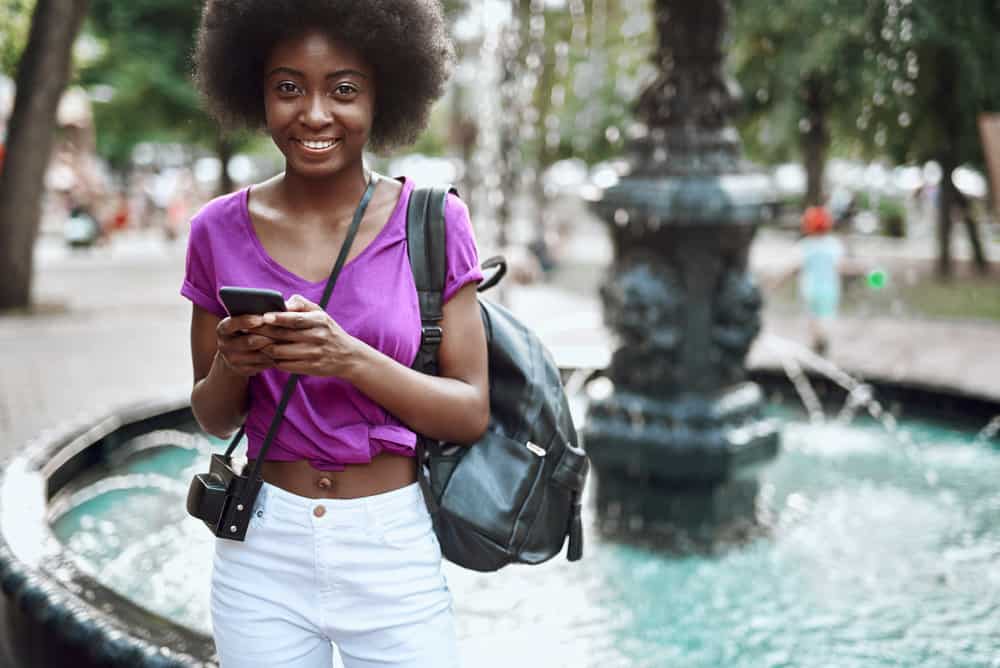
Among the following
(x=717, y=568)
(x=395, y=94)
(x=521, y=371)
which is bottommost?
(x=717, y=568)

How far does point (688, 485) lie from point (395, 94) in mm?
3790

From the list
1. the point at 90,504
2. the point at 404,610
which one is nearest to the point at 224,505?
the point at 404,610

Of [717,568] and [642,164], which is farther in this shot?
[642,164]

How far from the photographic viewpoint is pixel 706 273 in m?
5.45

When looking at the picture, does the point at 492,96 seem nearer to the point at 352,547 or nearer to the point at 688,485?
the point at 688,485

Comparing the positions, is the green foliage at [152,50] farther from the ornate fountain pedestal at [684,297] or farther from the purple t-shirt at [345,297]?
the purple t-shirt at [345,297]

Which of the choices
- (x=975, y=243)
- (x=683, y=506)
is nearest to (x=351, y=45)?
(x=683, y=506)

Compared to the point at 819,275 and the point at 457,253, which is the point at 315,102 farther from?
the point at 819,275

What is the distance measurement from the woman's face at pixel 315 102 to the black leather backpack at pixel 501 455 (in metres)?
0.17

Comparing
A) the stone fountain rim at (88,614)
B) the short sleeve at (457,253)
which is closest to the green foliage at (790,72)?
the stone fountain rim at (88,614)

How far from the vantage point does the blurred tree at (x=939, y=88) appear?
615 cm

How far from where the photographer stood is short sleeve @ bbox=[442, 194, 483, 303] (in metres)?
1.95

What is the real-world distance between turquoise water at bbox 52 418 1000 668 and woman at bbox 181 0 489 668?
1886mm

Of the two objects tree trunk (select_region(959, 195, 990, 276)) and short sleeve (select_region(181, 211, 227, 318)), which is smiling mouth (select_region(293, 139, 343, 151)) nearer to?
short sleeve (select_region(181, 211, 227, 318))
